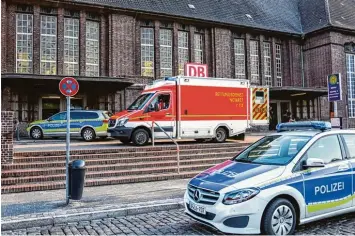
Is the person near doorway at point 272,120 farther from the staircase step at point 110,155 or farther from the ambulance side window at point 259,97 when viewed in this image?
the staircase step at point 110,155

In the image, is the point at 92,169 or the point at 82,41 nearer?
the point at 92,169

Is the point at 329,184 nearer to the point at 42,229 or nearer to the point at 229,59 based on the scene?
the point at 42,229

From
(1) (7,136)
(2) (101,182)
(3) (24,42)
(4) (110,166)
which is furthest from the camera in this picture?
(3) (24,42)

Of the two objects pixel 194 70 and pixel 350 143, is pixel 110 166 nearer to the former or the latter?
pixel 350 143

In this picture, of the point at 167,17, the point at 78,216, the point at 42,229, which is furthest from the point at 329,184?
the point at 167,17

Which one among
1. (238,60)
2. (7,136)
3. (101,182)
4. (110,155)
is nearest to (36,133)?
(110,155)

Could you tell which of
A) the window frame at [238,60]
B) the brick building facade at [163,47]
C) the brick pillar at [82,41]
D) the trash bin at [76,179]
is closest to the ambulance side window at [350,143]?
the trash bin at [76,179]

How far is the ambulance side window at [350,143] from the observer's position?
6.12 metres

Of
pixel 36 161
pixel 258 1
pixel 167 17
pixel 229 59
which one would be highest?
pixel 258 1

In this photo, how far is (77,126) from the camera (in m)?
18.4

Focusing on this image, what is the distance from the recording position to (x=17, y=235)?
5.74 m

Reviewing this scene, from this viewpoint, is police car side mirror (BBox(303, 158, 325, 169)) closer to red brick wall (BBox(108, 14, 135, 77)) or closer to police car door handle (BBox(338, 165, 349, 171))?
police car door handle (BBox(338, 165, 349, 171))

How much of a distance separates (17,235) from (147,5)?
21791 millimetres

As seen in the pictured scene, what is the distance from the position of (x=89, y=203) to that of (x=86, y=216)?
3.28 feet
